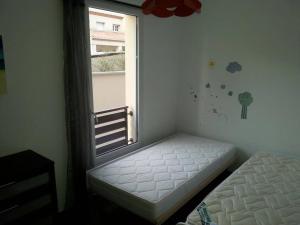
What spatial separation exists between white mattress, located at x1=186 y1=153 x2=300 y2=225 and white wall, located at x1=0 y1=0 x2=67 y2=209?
1458mm

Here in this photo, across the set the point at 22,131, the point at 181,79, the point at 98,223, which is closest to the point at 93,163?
the point at 98,223

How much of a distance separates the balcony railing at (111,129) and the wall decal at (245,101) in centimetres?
152

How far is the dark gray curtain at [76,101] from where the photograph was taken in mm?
2180

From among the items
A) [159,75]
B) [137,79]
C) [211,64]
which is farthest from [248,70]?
[137,79]

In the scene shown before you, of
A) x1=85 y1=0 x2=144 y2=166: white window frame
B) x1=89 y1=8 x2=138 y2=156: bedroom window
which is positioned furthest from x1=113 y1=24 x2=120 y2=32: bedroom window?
x1=85 y1=0 x2=144 y2=166: white window frame

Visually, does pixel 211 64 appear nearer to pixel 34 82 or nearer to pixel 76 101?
pixel 76 101

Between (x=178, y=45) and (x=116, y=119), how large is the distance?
1425 millimetres

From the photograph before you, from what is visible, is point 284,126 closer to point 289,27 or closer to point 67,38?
point 289,27

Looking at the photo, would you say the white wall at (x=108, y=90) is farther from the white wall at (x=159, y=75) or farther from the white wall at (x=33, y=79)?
the white wall at (x=33, y=79)

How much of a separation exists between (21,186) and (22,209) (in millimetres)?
168

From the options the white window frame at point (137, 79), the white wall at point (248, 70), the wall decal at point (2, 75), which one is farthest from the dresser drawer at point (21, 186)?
the white wall at point (248, 70)

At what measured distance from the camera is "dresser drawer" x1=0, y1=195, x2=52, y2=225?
62.8 inches

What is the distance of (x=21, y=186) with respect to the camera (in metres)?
1.66

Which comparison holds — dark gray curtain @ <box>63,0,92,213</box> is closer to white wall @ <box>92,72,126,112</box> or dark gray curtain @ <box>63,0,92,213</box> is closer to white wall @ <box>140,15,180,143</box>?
white wall @ <box>92,72,126,112</box>
